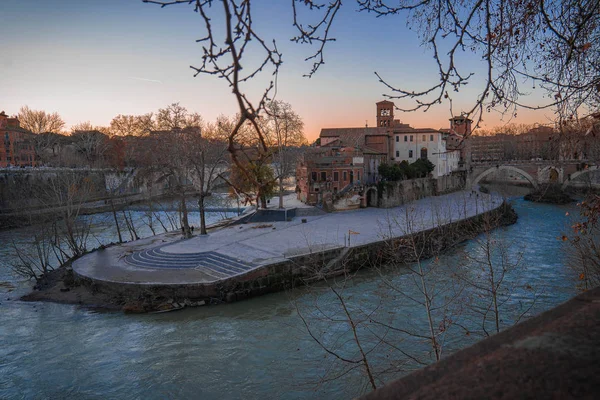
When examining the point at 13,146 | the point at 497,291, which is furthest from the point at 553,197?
the point at 13,146

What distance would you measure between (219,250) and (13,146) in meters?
37.3

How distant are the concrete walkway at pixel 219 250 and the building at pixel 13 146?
3077 cm

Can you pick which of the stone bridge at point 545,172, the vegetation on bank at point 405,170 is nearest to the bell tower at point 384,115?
the vegetation on bank at point 405,170

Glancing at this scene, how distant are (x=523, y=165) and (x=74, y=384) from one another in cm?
4062

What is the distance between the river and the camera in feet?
25.7

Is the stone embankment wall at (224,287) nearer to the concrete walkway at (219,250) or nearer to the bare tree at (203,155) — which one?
the concrete walkway at (219,250)

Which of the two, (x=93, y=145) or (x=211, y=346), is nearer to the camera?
(x=211, y=346)

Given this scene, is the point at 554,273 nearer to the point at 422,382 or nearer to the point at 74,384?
the point at 74,384

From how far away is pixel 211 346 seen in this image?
966 centimetres

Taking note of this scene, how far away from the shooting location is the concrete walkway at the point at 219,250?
1362 cm

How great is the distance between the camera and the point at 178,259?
1507 centimetres

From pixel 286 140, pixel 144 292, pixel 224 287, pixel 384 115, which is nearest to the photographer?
pixel 144 292

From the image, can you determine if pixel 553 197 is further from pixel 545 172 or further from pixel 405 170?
pixel 405 170

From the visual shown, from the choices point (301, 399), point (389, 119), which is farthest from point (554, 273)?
point (389, 119)
